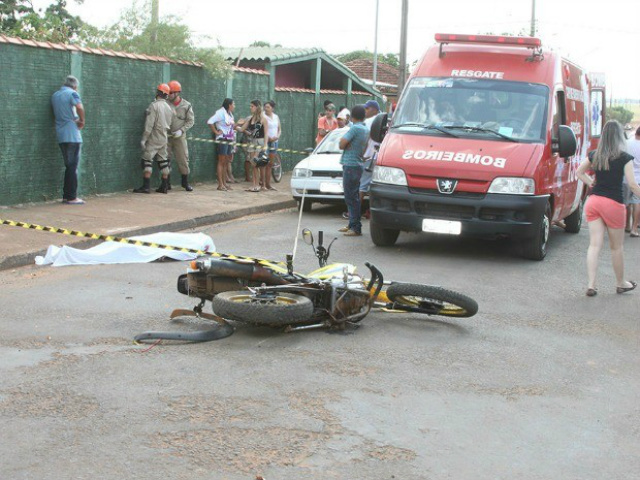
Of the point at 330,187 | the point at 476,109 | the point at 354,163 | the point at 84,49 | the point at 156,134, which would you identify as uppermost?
the point at 84,49

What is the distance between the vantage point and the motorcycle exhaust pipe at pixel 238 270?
21.6 ft

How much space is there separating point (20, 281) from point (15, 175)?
182 inches

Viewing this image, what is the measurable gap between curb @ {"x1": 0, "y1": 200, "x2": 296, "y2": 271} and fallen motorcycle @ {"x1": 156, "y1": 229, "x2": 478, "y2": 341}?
3.07 metres

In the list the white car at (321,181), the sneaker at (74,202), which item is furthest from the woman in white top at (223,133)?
the sneaker at (74,202)

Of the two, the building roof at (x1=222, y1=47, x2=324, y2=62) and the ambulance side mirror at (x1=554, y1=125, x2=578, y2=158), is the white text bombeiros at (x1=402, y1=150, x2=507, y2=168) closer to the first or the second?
the ambulance side mirror at (x1=554, y1=125, x2=578, y2=158)

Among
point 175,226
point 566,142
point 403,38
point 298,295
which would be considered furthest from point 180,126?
point 298,295

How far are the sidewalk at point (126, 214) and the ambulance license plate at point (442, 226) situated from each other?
379 centimetres

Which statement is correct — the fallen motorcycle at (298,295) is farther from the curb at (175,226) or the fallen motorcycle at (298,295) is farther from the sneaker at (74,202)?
the sneaker at (74,202)

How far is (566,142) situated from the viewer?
35.3 ft

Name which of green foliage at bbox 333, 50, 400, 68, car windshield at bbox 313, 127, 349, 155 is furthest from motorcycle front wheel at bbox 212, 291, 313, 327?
green foliage at bbox 333, 50, 400, 68

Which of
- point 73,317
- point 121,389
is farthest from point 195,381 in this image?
point 73,317

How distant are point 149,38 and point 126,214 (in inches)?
234

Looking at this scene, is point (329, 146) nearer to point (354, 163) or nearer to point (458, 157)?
point (354, 163)

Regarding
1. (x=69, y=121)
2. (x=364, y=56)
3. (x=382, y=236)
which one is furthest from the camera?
(x=364, y=56)
